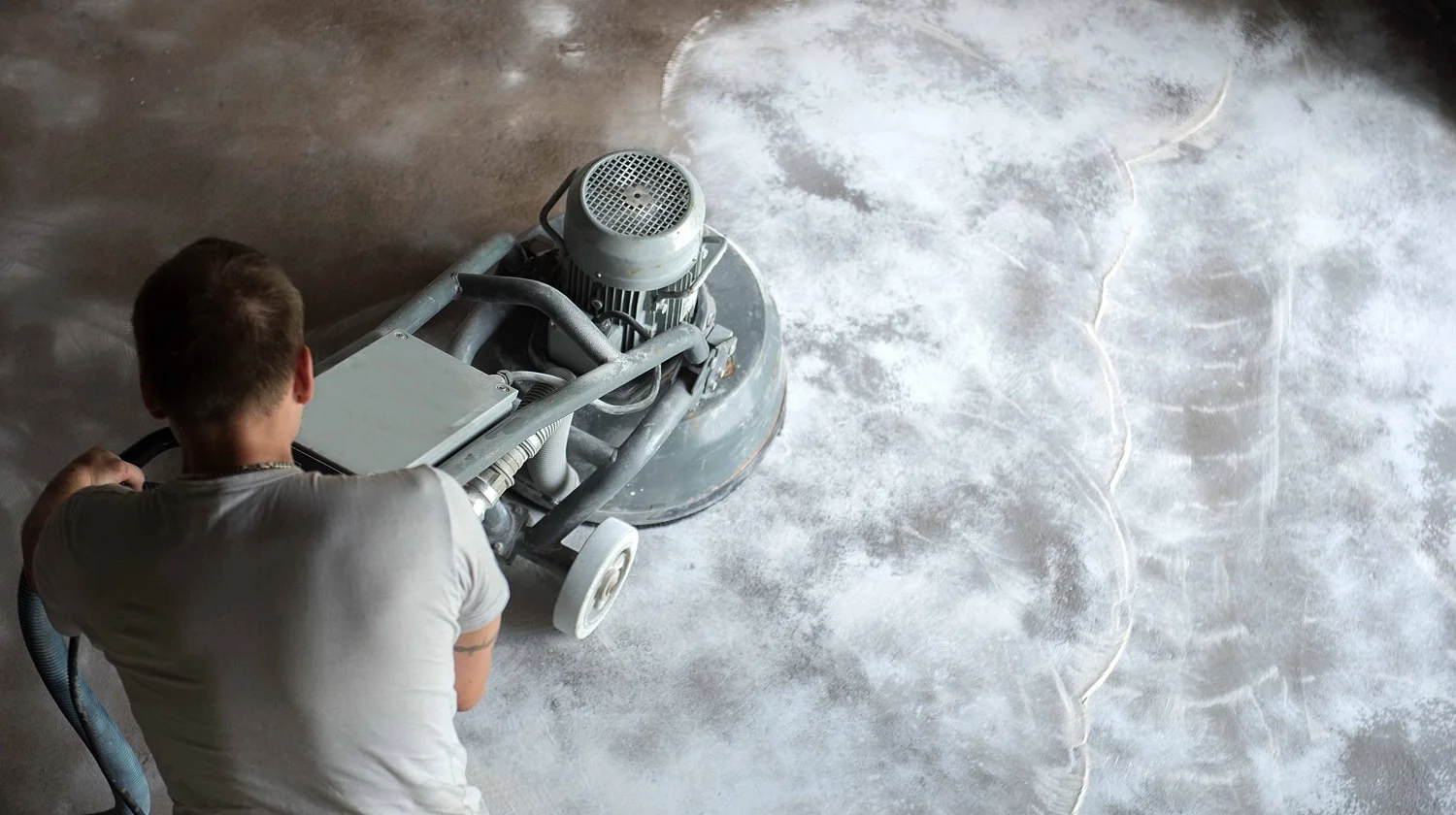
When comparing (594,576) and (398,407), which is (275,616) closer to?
(398,407)

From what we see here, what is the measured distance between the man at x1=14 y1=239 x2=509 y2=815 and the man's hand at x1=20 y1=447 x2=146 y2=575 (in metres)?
0.10

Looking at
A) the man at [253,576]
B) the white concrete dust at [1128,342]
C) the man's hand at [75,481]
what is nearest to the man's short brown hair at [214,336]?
the man at [253,576]

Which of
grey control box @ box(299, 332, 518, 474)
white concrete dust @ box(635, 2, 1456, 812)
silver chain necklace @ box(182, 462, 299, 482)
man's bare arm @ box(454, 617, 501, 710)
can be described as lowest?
white concrete dust @ box(635, 2, 1456, 812)

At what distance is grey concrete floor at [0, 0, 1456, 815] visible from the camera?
2213 millimetres

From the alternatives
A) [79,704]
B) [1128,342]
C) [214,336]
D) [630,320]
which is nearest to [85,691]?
[79,704]

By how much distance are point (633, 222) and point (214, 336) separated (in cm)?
90

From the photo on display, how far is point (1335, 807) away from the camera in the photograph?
221 centimetres

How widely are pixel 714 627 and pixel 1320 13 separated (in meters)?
2.83

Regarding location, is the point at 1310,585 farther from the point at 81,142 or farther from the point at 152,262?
the point at 81,142

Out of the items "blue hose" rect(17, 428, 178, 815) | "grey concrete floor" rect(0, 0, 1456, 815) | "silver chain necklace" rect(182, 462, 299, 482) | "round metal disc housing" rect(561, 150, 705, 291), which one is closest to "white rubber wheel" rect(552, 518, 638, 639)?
"grey concrete floor" rect(0, 0, 1456, 815)

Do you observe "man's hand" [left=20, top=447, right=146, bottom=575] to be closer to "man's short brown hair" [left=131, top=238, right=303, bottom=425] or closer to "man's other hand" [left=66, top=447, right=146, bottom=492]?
"man's other hand" [left=66, top=447, right=146, bottom=492]

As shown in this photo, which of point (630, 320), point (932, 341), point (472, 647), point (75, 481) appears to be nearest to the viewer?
point (75, 481)

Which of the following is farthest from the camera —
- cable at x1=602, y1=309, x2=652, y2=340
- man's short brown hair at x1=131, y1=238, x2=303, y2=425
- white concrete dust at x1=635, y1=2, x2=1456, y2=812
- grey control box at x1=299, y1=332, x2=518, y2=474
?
white concrete dust at x1=635, y1=2, x2=1456, y2=812

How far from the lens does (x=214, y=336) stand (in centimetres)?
122
